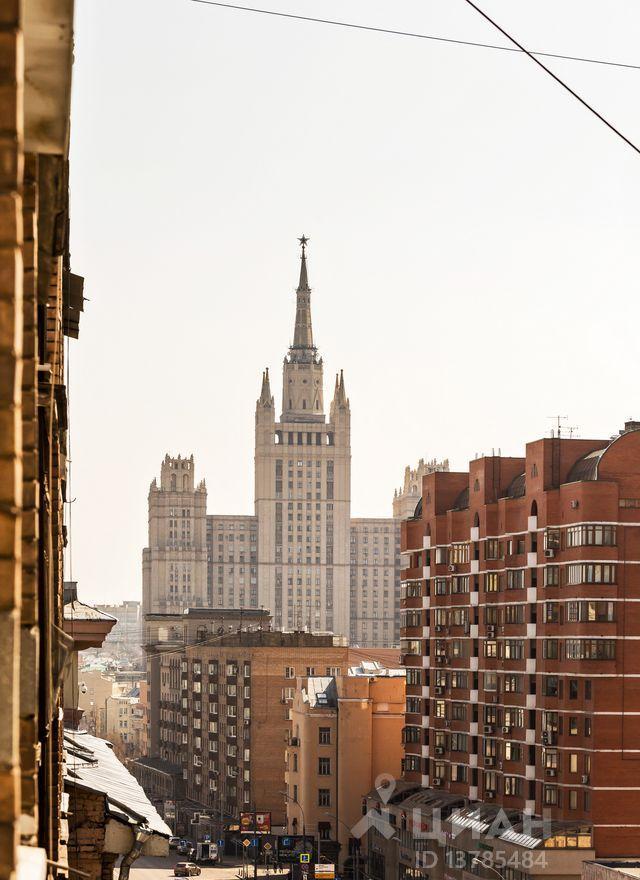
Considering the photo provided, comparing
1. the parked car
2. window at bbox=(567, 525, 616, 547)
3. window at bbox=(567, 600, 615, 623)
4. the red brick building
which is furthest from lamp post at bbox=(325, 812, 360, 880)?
window at bbox=(567, 525, 616, 547)

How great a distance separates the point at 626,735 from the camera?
269 ft

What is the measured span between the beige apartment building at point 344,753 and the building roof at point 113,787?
265 ft

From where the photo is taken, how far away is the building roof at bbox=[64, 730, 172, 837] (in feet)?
84.8

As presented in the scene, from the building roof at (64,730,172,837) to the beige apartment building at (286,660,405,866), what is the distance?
80.8m

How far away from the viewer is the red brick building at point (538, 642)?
82.4 m

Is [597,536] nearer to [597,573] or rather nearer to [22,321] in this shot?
[597,573]

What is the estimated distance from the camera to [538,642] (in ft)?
294

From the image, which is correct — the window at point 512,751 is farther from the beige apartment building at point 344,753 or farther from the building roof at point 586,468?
the beige apartment building at point 344,753

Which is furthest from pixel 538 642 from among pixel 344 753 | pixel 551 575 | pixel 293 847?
pixel 344 753

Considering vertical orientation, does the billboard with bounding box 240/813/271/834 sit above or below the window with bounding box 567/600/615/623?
below

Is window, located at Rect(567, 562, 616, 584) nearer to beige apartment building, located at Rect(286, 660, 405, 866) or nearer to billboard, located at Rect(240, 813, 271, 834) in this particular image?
beige apartment building, located at Rect(286, 660, 405, 866)

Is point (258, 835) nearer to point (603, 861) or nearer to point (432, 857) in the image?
point (432, 857)

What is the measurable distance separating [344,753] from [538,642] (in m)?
32.4

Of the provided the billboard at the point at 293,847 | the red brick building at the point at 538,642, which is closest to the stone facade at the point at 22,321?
the red brick building at the point at 538,642
